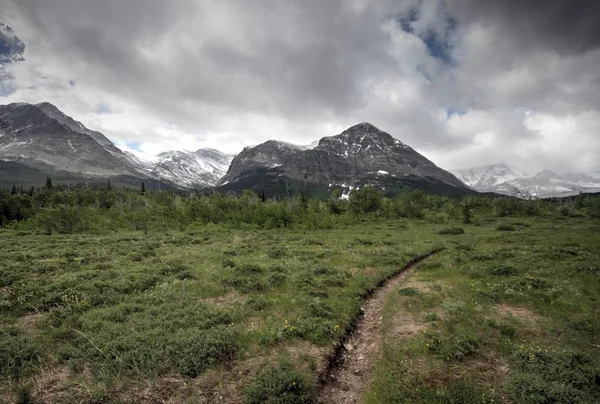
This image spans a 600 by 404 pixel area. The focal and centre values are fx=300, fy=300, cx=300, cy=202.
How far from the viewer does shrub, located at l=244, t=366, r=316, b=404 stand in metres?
9.02

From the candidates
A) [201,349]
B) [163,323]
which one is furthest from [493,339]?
[163,323]

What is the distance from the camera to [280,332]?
1277cm

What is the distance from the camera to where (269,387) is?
9.38 m

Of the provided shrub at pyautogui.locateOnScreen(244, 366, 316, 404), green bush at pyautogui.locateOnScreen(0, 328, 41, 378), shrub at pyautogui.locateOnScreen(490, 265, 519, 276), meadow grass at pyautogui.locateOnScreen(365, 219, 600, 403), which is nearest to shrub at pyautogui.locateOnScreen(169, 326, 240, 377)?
shrub at pyautogui.locateOnScreen(244, 366, 316, 404)

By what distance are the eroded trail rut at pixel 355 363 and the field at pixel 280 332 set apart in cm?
29

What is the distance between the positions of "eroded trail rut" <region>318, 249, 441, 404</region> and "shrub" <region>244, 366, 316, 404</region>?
1.98 feet

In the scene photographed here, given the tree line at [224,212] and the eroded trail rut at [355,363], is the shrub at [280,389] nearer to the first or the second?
the eroded trail rut at [355,363]

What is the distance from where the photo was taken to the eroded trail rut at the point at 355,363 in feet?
32.9

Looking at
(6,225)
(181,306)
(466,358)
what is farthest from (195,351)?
(6,225)

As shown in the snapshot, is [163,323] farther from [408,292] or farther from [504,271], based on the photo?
[504,271]

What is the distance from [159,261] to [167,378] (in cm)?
1812

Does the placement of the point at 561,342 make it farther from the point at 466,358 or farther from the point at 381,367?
the point at 381,367

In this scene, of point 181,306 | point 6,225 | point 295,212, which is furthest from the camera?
point 295,212

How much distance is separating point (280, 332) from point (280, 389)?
11.5 ft
